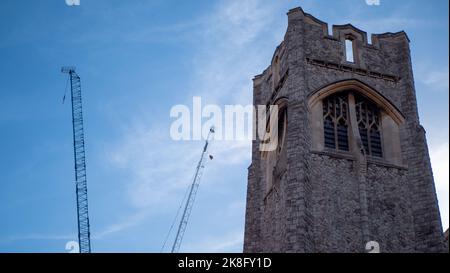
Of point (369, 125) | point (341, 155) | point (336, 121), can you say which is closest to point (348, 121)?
point (336, 121)

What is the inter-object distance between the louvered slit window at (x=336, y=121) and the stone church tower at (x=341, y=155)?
0.05 metres

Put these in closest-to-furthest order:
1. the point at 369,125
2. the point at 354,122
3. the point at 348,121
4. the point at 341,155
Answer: the point at 341,155, the point at 354,122, the point at 348,121, the point at 369,125

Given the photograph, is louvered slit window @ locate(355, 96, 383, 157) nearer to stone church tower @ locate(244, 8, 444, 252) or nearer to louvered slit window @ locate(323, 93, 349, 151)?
stone church tower @ locate(244, 8, 444, 252)

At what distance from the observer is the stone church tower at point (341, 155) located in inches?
1165

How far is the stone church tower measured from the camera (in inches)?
1165

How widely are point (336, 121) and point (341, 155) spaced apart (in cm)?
242

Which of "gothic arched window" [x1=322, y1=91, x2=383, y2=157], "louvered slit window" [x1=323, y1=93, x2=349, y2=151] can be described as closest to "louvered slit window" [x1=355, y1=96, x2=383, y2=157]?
"gothic arched window" [x1=322, y1=91, x2=383, y2=157]

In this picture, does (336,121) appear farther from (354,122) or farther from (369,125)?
(369,125)

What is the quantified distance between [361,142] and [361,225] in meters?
4.51

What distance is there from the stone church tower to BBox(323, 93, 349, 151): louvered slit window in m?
0.05

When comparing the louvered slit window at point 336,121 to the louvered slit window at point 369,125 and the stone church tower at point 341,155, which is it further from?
the louvered slit window at point 369,125

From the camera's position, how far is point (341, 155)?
3170cm

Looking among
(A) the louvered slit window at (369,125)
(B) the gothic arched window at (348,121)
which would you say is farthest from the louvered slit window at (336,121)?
(A) the louvered slit window at (369,125)
